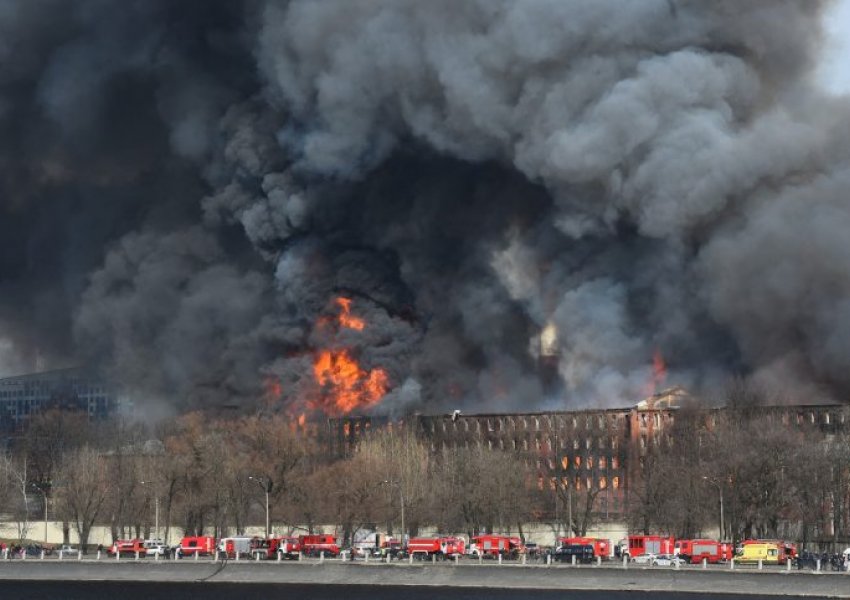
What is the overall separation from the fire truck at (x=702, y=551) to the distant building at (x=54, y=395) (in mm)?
58630

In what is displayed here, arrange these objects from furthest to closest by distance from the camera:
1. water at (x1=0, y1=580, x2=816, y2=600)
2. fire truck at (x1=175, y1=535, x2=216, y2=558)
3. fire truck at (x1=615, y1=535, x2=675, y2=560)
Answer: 1. fire truck at (x1=175, y1=535, x2=216, y2=558)
2. fire truck at (x1=615, y1=535, x2=675, y2=560)
3. water at (x1=0, y1=580, x2=816, y2=600)

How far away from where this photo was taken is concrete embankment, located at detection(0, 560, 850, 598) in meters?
76.3

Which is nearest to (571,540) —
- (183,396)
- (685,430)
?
(685,430)

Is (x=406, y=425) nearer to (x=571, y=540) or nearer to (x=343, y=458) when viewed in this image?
(x=343, y=458)

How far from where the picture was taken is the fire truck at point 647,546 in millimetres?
88000

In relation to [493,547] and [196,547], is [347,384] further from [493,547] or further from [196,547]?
[493,547]

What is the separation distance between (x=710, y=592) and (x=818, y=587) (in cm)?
430

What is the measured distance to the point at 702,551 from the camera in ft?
286

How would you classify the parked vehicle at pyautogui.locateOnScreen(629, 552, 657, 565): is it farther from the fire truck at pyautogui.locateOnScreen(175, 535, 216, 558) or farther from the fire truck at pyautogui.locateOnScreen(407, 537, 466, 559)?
the fire truck at pyautogui.locateOnScreen(175, 535, 216, 558)

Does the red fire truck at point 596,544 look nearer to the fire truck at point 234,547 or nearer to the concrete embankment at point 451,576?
the concrete embankment at point 451,576

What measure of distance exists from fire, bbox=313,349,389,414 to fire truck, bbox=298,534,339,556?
20.9 meters

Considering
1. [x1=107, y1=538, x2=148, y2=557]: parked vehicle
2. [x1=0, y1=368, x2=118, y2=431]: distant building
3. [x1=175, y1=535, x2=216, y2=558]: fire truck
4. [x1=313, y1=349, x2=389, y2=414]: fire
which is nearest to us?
[x1=107, y1=538, x2=148, y2=557]: parked vehicle

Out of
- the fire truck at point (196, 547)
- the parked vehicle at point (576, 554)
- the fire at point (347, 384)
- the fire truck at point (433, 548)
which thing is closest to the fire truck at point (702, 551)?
the parked vehicle at point (576, 554)

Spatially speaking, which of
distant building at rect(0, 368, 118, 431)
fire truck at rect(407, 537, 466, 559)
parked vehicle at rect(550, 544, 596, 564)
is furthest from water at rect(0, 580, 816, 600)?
distant building at rect(0, 368, 118, 431)
